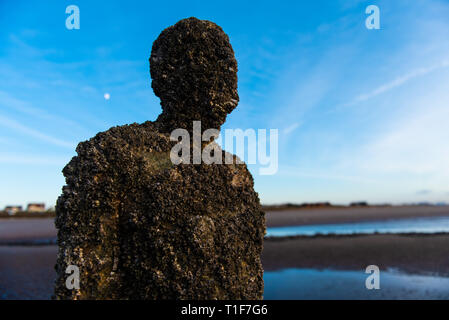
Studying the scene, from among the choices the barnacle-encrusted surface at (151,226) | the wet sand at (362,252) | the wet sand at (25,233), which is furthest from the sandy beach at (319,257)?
the barnacle-encrusted surface at (151,226)

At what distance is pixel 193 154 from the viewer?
3648 mm

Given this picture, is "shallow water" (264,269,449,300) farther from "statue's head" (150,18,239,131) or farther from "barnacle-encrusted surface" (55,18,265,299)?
"statue's head" (150,18,239,131)

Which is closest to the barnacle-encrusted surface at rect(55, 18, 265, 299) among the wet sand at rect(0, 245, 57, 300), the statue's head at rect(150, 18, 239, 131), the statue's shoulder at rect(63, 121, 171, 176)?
the statue's shoulder at rect(63, 121, 171, 176)

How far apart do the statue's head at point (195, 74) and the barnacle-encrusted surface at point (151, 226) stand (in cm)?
53

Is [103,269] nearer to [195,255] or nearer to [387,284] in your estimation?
[195,255]

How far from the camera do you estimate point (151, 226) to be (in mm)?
3281

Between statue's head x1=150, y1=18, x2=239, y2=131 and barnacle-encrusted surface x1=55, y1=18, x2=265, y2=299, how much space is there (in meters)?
0.53

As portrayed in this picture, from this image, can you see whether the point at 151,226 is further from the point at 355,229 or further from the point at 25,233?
the point at 25,233

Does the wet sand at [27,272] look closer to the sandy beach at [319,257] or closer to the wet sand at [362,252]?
the sandy beach at [319,257]

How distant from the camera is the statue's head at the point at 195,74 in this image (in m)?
3.79

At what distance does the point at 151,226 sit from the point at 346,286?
11255 mm

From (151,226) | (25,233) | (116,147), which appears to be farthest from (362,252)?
(25,233)
